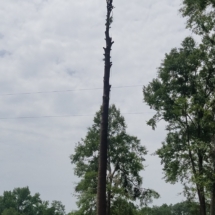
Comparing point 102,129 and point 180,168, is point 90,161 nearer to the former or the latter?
point 180,168

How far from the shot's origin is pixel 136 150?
120ft

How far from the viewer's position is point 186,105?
2164 centimetres

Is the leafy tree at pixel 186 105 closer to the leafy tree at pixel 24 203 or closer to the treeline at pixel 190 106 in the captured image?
the treeline at pixel 190 106

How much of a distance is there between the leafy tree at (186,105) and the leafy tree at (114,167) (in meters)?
9.05

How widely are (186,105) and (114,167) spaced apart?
14.9 m

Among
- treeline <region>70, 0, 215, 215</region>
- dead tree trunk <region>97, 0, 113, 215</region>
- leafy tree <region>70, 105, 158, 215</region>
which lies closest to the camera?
dead tree trunk <region>97, 0, 113, 215</region>

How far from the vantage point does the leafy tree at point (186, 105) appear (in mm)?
22172

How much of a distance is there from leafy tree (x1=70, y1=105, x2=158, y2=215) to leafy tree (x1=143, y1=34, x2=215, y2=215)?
9049mm

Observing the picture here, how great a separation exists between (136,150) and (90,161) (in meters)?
4.77

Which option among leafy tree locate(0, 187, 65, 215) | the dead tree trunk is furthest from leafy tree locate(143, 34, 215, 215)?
leafy tree locate(0, 187, 65, 215)

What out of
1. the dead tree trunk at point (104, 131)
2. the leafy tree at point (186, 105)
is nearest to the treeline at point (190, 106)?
the leafy tree at point (186, 105)

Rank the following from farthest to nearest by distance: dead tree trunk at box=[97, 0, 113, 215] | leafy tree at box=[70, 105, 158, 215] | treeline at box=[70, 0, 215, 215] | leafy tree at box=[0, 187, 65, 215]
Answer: leafy tree at box=[0, 187, 65, 215]
leafy tree at box=[70, 105, 158, 215]
treeline at box=[70, 0, 215, 215]
dead tree trunk at box=[97, 0, 113, 215]

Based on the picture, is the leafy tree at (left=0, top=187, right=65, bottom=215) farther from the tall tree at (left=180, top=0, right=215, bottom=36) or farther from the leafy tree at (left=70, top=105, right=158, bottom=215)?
the tall tree at (left=180, top=0, right=215, bottom=36)

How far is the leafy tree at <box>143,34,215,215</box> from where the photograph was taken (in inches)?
873
